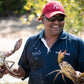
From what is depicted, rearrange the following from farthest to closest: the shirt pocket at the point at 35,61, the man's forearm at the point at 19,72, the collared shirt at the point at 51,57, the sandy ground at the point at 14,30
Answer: the sandy ground at the point at 14,30
the man's forearm at the point at 19,72
the shirt pocket at the point at 35,61
the collared shirt at the point at 51,57

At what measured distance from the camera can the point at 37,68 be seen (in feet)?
8.51

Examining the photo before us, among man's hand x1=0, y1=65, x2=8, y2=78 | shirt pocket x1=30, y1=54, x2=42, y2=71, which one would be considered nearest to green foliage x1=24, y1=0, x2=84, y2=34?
shirt pocket x1=30, y1=54, x2=42, y2=71

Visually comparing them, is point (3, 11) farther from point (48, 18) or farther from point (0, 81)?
point (48, 18)

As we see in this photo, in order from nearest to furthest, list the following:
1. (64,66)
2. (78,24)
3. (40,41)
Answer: (64,66) → (40,41) → (78,24)

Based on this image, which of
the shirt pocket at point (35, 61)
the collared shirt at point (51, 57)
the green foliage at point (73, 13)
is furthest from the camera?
the green foliage at point (73, 13)

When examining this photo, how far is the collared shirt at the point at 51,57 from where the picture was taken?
2.45 m

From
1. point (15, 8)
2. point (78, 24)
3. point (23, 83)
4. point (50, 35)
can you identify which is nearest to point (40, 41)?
point (50, 35)

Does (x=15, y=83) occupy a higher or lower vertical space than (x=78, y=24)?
lower

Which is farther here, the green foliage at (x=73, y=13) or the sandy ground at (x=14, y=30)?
the sandy ground at (x=14, y=30)

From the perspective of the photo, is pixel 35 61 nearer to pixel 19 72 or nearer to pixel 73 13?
pixel 19 72

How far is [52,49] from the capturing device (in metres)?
2.50

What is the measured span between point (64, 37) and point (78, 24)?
2439 millimetres

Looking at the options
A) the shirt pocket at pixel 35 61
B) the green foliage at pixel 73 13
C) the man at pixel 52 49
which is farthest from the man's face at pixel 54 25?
the green foliage at pixel 73 13

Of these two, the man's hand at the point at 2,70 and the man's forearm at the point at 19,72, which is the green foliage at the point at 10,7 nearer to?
the man's forearm at the point at 19,72
